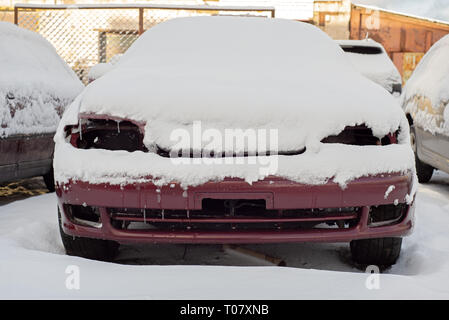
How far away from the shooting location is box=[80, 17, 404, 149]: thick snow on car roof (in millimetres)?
2211

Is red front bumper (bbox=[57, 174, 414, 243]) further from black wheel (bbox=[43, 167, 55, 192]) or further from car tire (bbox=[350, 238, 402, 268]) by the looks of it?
black wheel (bbox=[43, 167, 55, 192])

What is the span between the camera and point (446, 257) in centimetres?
256

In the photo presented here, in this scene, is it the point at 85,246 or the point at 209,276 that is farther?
the point at 85,246

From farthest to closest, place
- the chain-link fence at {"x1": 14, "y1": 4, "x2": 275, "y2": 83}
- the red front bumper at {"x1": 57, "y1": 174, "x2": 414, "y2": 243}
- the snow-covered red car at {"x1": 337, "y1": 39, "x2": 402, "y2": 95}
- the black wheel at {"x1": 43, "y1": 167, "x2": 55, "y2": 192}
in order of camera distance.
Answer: the chain-link fence at {"x1": 14, "y1": 4, "x2": 275, "y2": 83} < the snow-covered red car at {"x1": 337, "y1": 39, "x2": 402, "y2": 95} < the black wheel at {"x1": 43, "y1": 167, "x2": 55, "y2": 192} < the red front bumper at {"x1": 57, "y1": 174, "x2": 414, "y2": 243}

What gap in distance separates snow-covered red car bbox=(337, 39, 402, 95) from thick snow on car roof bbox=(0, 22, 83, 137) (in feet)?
15.9

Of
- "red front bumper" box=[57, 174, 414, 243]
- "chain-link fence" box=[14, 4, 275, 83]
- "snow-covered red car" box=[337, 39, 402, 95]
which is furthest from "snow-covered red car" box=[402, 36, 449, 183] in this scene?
"chain-link fence" box=[14, 4, 275, 83]

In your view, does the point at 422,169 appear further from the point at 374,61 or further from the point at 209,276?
the point at 209,276

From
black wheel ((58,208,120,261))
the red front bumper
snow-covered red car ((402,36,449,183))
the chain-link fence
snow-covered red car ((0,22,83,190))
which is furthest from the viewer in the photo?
the chain-link fence

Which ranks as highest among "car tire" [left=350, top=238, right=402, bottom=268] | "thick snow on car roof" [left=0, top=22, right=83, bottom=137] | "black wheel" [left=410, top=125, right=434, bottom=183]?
"thick snow on car roof" [left=0, top=22, right=83, bottom=137]

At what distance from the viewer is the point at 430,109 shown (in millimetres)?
4387

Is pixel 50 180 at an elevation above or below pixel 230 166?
below

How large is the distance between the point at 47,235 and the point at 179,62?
1.29 meters

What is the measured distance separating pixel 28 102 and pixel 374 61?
5991 millimetres

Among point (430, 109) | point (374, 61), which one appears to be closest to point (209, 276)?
point (430, 109)
